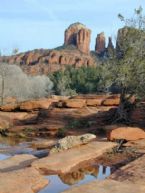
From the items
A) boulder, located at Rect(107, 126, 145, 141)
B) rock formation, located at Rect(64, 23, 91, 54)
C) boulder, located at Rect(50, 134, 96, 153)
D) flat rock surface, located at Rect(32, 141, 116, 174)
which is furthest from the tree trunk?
rock formation, located at Rect(64, 23, 91, 54)

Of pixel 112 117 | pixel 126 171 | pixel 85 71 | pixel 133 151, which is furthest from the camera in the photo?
pixel 85 71

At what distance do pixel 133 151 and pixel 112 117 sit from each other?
376 inches

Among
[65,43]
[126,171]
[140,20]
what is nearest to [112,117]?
[140,20]

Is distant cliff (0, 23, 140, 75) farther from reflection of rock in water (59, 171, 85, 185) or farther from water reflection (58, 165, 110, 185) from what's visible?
reflection of rock in water (59, 171, 85, 185)

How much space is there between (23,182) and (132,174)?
266 cm

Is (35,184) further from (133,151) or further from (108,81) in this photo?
(108,81)

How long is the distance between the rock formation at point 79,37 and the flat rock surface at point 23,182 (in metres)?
140

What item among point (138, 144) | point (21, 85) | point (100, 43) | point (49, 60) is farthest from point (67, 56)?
point (138, 144)

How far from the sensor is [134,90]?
22.5 m

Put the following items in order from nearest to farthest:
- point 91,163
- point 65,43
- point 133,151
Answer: point 91,163 < point 133,151 < point 65,43

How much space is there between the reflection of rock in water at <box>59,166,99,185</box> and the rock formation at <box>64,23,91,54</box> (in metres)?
138

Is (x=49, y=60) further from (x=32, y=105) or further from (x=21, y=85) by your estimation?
(x=32, y=105)

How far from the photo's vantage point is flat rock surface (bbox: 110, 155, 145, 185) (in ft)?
31.8

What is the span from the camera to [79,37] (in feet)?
510
